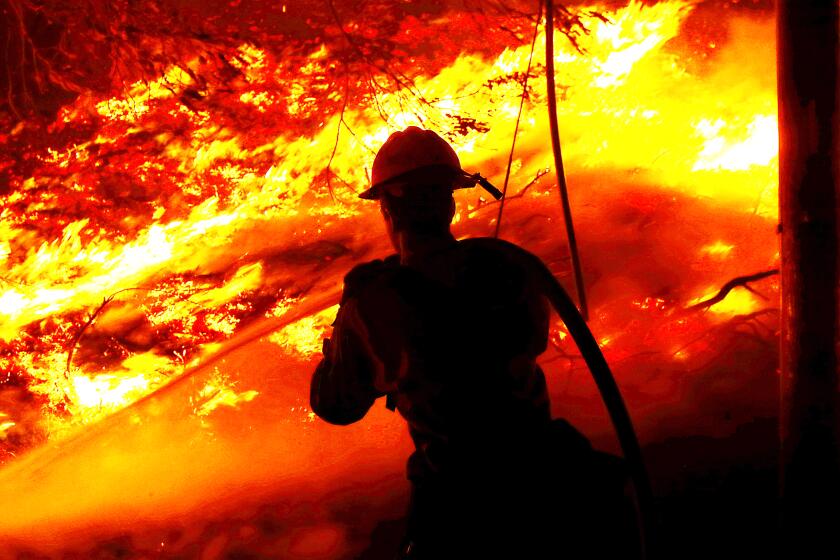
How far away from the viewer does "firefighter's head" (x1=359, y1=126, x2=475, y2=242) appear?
76.0 inches

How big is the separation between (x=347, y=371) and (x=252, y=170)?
4674 millimetres

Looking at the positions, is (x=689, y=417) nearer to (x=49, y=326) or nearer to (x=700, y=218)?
(x=700, y=218)

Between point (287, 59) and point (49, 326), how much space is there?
11.5 feet

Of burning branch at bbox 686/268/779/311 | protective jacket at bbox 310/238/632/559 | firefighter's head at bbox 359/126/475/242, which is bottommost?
protective jacket at bbox 310/238/632/559

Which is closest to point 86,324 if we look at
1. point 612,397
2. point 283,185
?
point 283,185

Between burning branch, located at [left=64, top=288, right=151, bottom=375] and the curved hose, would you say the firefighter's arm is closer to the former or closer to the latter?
the curved hose

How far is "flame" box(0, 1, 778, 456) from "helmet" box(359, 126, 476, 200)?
11.4ft

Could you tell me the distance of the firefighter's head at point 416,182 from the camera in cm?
193

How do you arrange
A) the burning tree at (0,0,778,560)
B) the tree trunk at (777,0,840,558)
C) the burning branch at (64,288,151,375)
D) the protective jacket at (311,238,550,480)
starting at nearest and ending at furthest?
the protective jacket at (311,238,550,480), the tree trunk at (777,0,840,558), the burning tree at (0,0,778,560), the burning branch at (64,288,151,375)

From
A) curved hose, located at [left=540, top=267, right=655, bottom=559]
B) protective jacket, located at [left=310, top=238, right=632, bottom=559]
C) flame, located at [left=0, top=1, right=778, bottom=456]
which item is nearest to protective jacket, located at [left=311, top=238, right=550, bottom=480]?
protective jacket, located at [left=310, top=238, right=632, bottom=559]

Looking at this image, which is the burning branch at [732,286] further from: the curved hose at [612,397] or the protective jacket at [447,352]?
the protective jacket at [447,352]

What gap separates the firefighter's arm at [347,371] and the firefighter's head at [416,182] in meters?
0.23

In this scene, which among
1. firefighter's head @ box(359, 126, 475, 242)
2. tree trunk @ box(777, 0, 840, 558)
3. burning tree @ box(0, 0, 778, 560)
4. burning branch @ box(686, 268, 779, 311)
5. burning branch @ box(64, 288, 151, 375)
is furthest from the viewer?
burning branch @ box(64, 288, 151, 375)

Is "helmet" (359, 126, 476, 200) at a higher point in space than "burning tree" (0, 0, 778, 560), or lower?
lower
